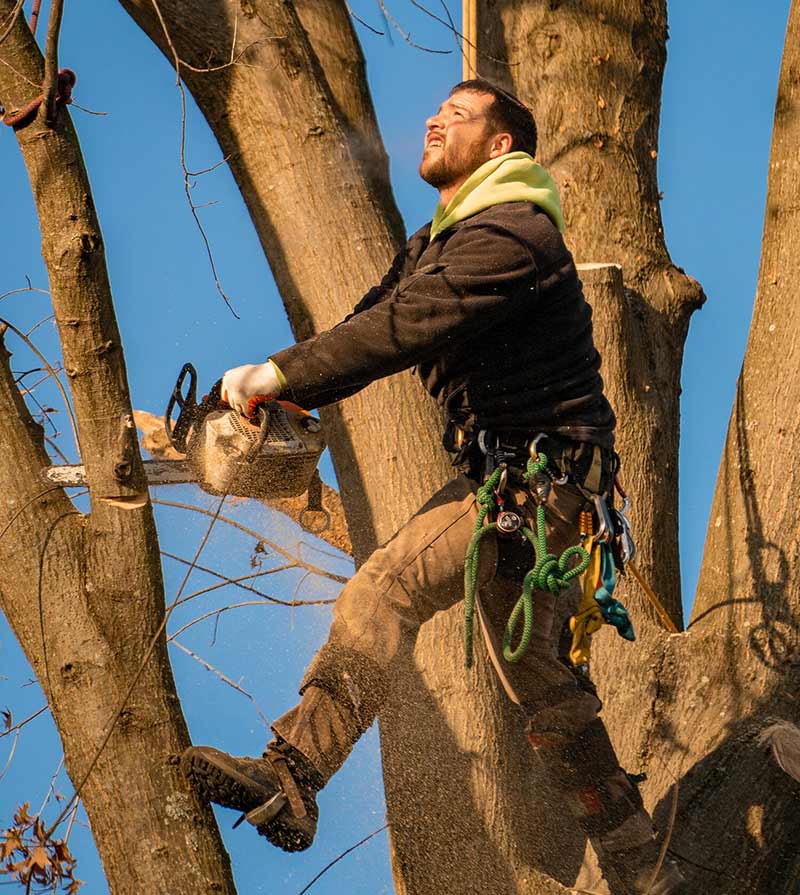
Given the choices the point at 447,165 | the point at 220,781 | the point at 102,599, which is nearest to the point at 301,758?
the point at 220,781

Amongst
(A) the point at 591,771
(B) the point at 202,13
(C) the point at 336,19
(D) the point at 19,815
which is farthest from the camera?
(C) the point at 336,19

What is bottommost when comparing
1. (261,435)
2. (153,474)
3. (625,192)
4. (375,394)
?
(261,435)

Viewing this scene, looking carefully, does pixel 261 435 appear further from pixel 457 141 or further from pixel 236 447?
pixel 457 141

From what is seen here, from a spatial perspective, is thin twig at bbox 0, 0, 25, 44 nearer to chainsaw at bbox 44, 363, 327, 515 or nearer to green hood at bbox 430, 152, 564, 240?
chainsaw at bbox 44, 363, 327, 515

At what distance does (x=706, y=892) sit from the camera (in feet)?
11.3

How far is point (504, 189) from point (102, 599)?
139 cm

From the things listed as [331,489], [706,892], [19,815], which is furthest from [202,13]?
[331,489]

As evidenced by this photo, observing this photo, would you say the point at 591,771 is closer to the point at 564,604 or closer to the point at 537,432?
the point at 564,604

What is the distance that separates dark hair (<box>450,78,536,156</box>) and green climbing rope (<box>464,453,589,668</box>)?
99 centimetres

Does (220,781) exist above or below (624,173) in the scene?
below

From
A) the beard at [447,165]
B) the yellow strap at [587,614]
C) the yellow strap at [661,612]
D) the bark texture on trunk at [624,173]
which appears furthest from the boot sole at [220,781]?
the bark texture on trunk at [624,173]

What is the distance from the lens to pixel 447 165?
3367 millimetres

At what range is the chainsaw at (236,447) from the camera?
3029 millimetres

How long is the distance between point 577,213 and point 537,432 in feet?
4.57
